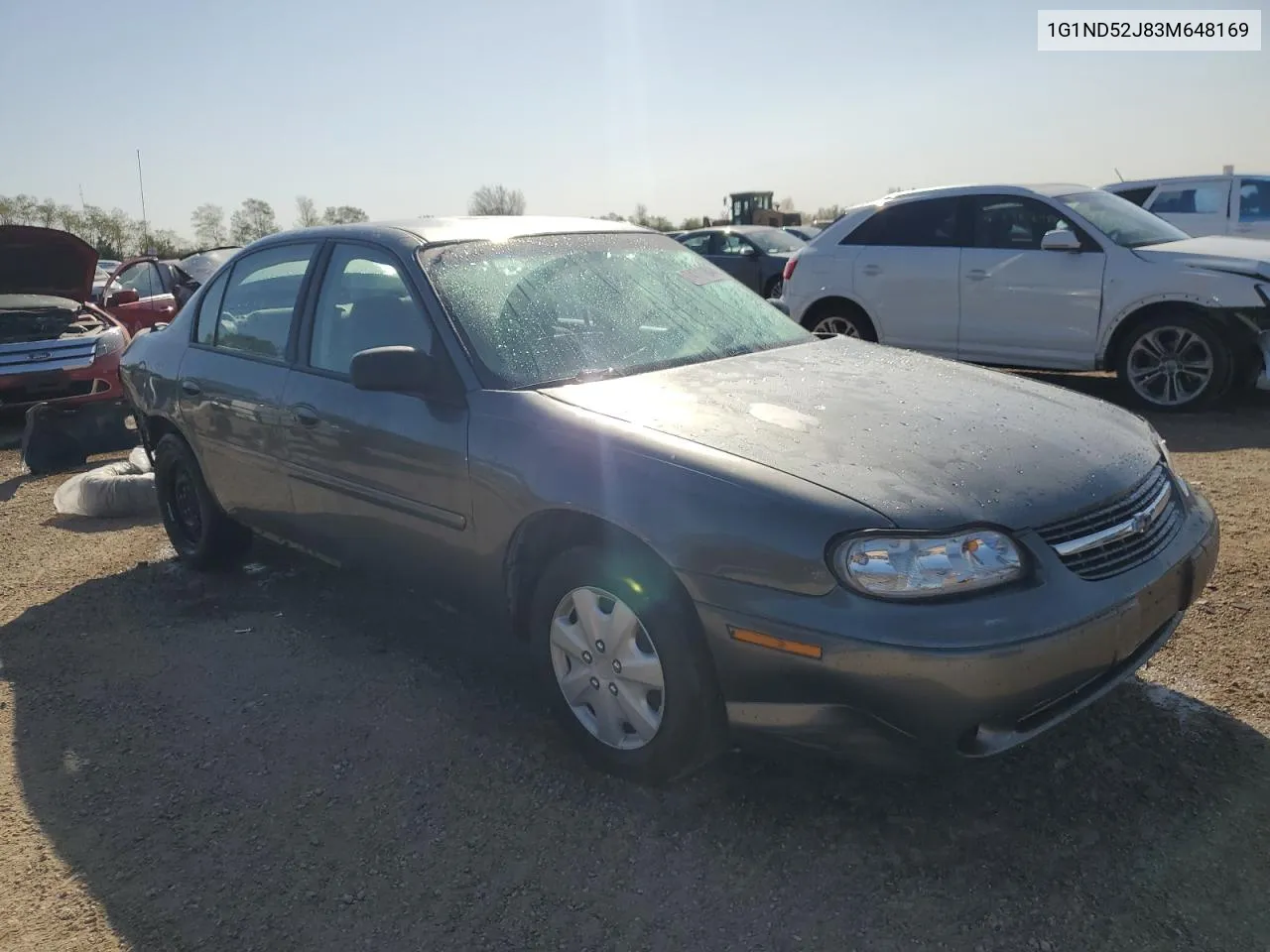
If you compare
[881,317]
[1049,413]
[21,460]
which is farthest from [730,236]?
[1049,413]

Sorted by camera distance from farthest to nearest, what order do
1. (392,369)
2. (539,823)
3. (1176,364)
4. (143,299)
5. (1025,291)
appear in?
(143,299) → (1025,291) → (1176,364) → (392,369) → (539,823)

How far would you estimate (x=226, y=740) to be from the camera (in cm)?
339

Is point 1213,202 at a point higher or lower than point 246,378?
higher

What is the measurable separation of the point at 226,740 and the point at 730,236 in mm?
13929

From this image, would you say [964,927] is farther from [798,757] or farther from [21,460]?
[21,460]

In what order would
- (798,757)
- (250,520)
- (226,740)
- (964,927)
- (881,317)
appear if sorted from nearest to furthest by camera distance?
(964,927)
(798,757)
(226,740)
(250,520)
(881,317)


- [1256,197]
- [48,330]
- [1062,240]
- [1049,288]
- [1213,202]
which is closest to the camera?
[1062,240]

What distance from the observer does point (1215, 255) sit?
717 cm

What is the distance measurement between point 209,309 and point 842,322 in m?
5.66

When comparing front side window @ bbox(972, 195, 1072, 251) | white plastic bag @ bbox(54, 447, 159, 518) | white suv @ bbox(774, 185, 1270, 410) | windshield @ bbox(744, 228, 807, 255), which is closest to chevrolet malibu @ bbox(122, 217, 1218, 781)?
white plastic bag @ bbox(54, 447, 159, 518)

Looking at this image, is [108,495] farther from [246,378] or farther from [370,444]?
[370,444]

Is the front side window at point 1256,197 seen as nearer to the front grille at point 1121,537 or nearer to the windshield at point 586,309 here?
the windshield at point 586,309

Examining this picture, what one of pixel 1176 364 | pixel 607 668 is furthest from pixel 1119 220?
pixel 607 668

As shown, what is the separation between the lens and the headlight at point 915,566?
93.4 inches
